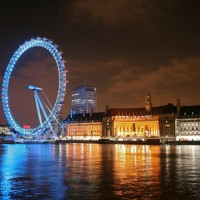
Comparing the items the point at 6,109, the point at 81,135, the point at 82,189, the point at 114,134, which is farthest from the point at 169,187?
the point at 81,135

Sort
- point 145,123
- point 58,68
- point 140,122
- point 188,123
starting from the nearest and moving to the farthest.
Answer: point 58,68
point 188,123
point 145,123
point 140,122

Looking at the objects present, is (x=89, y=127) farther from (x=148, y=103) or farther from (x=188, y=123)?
(x=188, y=123)

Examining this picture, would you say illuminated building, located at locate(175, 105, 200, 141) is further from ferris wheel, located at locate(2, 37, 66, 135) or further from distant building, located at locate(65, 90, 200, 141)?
ferris wheel, located at locate(2, 37, 66, 135)

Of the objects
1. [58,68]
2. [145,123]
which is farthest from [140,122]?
[58,68]

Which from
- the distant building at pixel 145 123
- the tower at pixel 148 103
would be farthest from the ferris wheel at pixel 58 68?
the tower at pixel 148 103

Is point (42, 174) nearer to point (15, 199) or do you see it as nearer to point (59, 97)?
point (15, 199)

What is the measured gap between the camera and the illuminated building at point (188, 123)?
149250 mm

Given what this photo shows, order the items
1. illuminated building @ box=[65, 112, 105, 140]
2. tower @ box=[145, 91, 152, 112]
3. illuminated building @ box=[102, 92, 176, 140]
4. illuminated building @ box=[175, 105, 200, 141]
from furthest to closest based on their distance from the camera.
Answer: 1. illuminated building @ box=[65, 112, 105, 140]
2. tower @ box=[145, 91, 152, 112]
3. illuminated building @ box=[102, 92, 176, 140]
4. illuminated building @ box=[175, 105, 200, 141]

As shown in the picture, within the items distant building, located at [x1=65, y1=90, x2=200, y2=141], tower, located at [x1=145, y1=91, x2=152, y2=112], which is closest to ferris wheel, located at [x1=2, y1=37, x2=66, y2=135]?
distant building, located at [x1=65, y1=90, x2=200, y2=141]

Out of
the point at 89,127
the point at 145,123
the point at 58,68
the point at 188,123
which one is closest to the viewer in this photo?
the point at 58,68

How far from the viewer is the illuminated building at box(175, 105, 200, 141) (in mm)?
149250

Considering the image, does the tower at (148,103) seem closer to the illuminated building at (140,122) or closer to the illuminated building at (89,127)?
the illuminated building at (140,122)

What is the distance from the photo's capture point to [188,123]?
15212cm

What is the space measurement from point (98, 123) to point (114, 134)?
12419 mm
